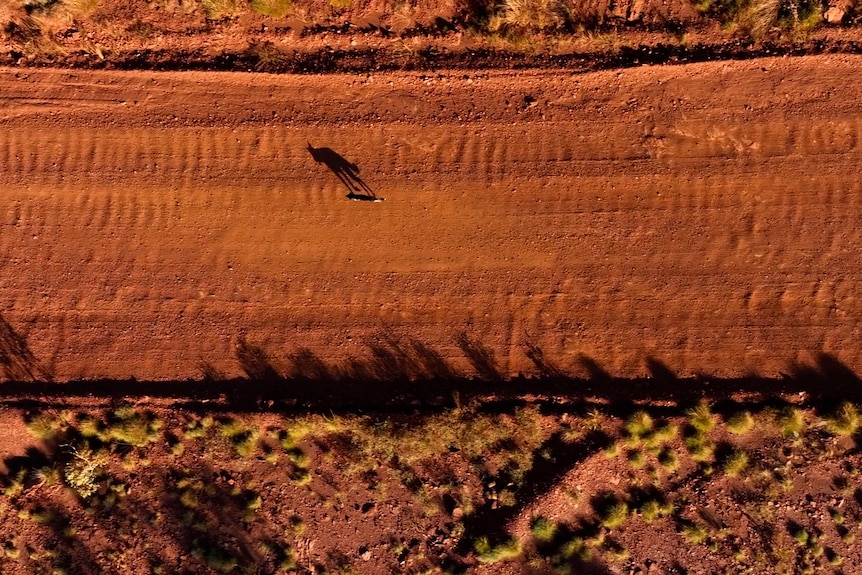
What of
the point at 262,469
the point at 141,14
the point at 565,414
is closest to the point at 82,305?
the point at 262,469

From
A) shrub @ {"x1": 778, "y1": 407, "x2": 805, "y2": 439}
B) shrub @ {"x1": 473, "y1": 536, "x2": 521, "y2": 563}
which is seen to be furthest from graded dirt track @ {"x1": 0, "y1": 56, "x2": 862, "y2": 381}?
shrub @ {"x1": 473, "y1": 536, "x2": 521, "y2": 563}

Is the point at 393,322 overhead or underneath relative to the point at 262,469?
overhead

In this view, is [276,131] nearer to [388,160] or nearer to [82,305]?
[388,160]

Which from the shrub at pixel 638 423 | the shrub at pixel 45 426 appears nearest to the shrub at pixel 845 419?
the shrub at pixel 638 423

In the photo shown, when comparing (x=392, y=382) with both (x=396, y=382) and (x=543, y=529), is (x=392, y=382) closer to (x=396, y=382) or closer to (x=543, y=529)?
(x=396, y=382)

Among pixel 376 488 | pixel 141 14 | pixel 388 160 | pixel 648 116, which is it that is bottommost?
pixel 376 488

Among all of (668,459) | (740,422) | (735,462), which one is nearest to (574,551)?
(668,459)

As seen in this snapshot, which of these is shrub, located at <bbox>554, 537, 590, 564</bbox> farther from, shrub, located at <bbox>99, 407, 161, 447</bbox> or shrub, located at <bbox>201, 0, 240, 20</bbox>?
shrub, located at <bbox>201, 0, 240, 20</bbox>
